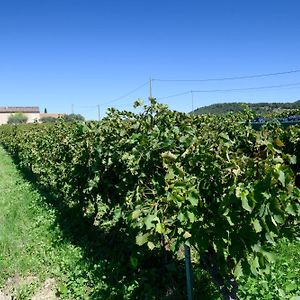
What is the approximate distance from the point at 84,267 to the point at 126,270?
57 cm

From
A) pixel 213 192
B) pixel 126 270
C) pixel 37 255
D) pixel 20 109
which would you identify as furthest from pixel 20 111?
pixel 213 192

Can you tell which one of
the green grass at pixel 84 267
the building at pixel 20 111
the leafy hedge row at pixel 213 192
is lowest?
the green grass at pixel 84 267

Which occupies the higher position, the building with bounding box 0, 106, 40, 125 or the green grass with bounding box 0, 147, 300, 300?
A: the building with bounding box 0, 106, 40, 125

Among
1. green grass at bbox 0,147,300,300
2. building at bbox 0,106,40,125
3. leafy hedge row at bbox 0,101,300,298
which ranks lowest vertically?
green grass at bbox 0,147,300,300

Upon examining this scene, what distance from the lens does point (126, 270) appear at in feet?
14.6

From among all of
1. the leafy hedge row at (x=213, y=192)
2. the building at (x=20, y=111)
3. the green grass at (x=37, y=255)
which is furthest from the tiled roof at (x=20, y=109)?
the leafy hedge row at (x=213, y=192)

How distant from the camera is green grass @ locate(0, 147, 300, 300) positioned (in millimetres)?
3824

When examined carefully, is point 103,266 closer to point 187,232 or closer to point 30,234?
point 30,234

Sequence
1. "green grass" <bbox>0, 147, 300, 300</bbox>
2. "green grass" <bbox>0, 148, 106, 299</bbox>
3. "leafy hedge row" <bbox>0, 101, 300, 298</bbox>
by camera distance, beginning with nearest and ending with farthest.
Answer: "leafy hedge row" <bbox>0, 101, 300, 298</bbox> → "green grass" <bbox>0, 147, 300, 300</bbox> → "green grass" <bbox>0, 148, 106, 299</bbox>

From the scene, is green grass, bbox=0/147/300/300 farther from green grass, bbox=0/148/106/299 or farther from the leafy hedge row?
the leafy hedge row

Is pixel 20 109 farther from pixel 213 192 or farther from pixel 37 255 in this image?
pixel 213 192

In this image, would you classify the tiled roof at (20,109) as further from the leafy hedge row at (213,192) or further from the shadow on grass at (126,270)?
the leafy hedge row at (213,192)

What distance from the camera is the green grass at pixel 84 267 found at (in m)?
3.82

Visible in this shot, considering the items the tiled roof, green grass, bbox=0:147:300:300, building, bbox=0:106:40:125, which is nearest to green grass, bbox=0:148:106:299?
green grass, bbox=0:147:300:300
